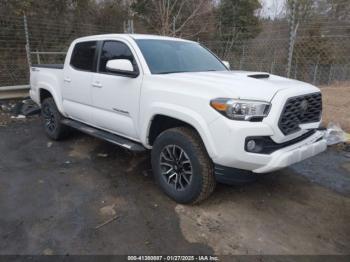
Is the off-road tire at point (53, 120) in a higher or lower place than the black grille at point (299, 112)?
lower

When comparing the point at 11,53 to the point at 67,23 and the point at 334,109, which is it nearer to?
the point at 67,23

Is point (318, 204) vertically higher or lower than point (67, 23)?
lower

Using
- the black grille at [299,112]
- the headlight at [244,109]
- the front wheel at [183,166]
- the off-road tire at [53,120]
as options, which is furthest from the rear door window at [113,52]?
the black grille at [299,112]

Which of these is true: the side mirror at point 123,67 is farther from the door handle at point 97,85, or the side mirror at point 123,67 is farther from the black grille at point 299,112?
the black grille at point 299,112

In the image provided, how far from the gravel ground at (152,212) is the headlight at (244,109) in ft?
3.63

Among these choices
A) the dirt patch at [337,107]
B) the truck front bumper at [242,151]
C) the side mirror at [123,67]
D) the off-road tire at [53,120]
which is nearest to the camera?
the truck front bumper at [242,151]

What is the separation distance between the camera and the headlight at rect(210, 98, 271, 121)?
8.91 feet

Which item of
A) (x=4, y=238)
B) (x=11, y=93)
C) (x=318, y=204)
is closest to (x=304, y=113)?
(x=318, y=204)

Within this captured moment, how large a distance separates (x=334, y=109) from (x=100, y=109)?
515 cm

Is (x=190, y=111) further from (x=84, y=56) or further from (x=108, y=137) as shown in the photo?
(x=84, y=56)

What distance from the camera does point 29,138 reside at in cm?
595

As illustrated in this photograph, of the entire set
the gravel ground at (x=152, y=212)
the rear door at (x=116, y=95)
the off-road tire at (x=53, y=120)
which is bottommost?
the gravel ground at (x=152, y=212)

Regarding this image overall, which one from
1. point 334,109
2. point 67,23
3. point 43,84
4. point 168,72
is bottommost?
point 334,109

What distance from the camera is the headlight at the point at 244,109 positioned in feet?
8.91
